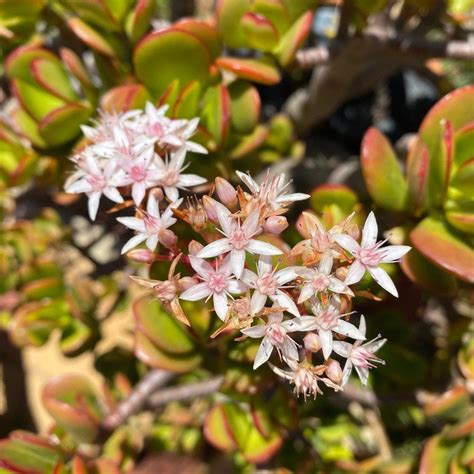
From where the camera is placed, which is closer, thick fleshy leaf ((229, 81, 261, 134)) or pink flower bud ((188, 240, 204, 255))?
pink flower bud ((188, 240, 204, 255))

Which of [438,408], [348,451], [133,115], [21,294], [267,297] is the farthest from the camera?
[348,451]

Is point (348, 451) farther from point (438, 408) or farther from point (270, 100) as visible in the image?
point (270, 100)

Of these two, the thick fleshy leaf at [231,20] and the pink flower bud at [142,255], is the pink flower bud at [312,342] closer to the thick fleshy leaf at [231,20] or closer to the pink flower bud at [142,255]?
the pink flower bud at [142,255]

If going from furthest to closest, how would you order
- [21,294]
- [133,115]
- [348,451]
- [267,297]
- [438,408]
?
[348,451] < [21,294] < [438,408] < [133,115] < [267,297]

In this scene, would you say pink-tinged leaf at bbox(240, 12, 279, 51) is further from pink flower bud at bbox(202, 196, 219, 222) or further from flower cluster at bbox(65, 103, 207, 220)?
pink flower bud at bbox(202, 196, 219, 222)

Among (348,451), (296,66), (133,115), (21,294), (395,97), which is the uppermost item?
(133,115)

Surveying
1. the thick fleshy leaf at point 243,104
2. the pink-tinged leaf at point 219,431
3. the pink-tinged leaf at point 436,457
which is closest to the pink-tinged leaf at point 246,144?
the thick fleshy leaf at point 243,104

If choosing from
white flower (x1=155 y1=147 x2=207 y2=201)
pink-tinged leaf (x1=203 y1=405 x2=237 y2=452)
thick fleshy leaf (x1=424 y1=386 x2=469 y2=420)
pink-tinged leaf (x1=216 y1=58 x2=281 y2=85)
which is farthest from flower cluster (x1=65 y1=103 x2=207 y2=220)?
thick fleshy leaf (x1=424 y1=386 x2=469 y2=420)

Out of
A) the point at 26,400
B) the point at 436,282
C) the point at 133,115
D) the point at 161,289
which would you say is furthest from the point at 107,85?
the point at 26,400

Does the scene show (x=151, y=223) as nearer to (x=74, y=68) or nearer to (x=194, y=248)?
(x=194, y=248)
